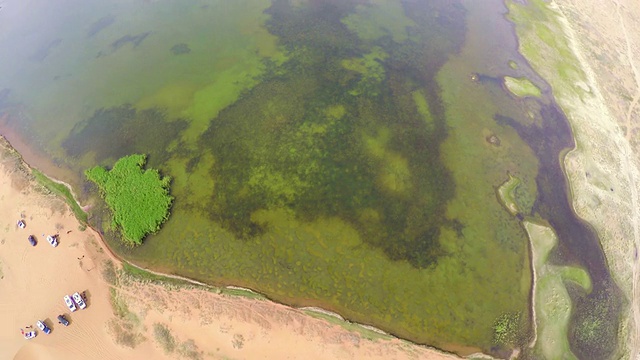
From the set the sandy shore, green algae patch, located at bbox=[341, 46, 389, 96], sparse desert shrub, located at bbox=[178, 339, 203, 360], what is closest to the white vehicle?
the sandy shore

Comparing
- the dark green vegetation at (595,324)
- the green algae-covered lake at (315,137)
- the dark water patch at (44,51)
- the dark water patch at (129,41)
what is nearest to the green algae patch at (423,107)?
the green algae-covered lake at (315,137)

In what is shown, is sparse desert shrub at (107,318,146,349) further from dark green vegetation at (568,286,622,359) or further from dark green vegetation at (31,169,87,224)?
dark green vegetation at (568,286,622,359)

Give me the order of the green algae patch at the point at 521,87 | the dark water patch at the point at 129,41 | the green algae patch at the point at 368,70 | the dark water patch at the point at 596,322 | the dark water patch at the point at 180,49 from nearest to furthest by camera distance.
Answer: the dark water patch at the point at 596,322, the green algae patch at the point at 368,70, the green algae patch at the point at 521,87, the dark water patch at the point at 180,49, the dark water patch at the point at 129,41

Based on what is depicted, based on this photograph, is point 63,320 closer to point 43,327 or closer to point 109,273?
point 43,327

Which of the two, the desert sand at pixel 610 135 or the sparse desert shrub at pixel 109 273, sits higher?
the desert sand at pixel 610 135

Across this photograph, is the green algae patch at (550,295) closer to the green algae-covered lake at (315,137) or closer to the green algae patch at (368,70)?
the green algae-covered lake at (315,137)

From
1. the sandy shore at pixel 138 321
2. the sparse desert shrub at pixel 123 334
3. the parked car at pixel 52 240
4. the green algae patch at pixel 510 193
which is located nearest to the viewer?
the sandy shore at pixel 138 321
